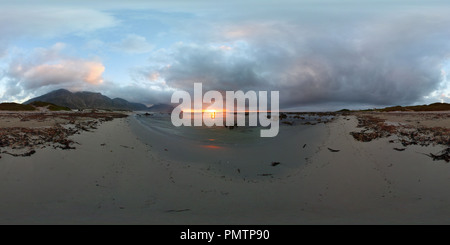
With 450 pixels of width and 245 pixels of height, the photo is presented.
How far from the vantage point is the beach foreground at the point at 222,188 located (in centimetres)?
600

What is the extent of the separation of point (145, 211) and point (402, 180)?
10344mm

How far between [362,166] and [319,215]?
567 cm

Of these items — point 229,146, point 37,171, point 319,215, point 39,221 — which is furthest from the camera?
point 229,146

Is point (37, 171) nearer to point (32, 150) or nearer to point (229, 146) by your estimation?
point (32, 150)

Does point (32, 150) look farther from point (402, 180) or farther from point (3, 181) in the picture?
point (402, 180)

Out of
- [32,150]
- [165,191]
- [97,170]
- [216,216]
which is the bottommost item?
[216,216]

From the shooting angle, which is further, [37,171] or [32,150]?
[32,150]

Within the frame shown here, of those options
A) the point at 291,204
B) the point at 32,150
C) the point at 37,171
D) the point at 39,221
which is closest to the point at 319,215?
the point at 291,204

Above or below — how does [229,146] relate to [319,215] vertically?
above

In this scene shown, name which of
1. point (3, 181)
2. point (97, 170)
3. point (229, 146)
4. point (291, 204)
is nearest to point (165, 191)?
point (97, 170)

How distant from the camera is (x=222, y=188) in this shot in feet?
27.4

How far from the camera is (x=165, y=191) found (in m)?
7.81

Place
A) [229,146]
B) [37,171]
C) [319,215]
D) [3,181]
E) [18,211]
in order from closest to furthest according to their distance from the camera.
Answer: [18,211]
[319,215]
[3,181]
[37,171]
[229,146]

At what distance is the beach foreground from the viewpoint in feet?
19.7
